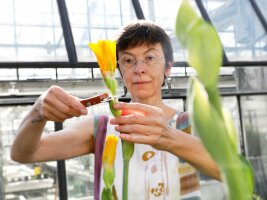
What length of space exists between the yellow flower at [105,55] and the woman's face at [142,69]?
36cm

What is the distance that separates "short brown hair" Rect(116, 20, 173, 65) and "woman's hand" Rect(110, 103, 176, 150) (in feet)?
0.98

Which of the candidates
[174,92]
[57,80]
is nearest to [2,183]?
[57,80]

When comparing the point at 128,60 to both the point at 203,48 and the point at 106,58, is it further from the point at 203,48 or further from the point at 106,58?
the point at 203,48

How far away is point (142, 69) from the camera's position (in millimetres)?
565

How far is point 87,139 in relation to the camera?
67cm

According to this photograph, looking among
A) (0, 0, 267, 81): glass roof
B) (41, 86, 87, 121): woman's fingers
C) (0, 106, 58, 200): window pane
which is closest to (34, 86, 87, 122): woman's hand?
(41, 86, 87, 121): woman's fingers

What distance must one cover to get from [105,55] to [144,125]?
0.40 ft

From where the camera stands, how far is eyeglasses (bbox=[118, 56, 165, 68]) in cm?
59

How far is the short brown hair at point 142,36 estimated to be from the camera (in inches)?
23.7

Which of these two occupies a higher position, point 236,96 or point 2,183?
point 236,96

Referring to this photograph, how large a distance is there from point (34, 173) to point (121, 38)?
143 cm

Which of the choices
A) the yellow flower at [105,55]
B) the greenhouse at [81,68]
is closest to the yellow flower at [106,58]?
the yellow flower at [105,55]

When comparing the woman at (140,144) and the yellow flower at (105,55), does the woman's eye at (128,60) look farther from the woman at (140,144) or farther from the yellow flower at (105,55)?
the yellow flower at (105,55)

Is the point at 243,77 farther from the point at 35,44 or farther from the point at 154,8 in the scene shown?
the point at 35,44
